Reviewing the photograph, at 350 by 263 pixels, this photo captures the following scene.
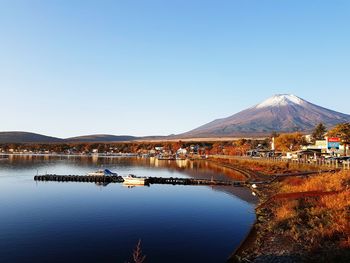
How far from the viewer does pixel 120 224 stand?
34.2 meters

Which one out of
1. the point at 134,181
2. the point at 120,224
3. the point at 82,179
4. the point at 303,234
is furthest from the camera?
the point at 82,179

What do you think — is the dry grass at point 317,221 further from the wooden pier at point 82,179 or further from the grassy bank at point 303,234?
the wooden pier at point 82,179

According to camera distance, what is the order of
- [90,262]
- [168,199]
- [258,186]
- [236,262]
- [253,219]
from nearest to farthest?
[236,262] → [90,262] → [253,219] → [168,199] → [258,186]

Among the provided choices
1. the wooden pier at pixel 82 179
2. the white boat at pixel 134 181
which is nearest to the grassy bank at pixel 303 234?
the white boat at pixel 134 181

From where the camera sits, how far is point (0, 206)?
44312mm

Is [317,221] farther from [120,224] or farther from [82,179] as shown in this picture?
[82,179]

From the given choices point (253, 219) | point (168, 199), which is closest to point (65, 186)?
point (168, 199)

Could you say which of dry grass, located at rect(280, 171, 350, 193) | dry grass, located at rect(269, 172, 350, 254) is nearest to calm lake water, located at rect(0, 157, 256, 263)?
dry grass, located at rect(269, 172, 350, 254)

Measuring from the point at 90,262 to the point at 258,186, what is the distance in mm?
37540

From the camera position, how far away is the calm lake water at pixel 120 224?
82.3 feet

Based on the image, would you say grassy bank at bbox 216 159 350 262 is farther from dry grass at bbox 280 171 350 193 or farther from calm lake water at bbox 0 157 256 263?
dry grass at bbox 280 171 350 193

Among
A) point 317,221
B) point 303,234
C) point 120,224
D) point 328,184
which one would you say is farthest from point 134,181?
point 303,234

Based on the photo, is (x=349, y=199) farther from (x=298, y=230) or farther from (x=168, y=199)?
(x=168, y=199)

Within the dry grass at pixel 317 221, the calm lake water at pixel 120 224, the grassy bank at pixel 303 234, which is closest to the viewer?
the grassy bank at pixel 303 234
